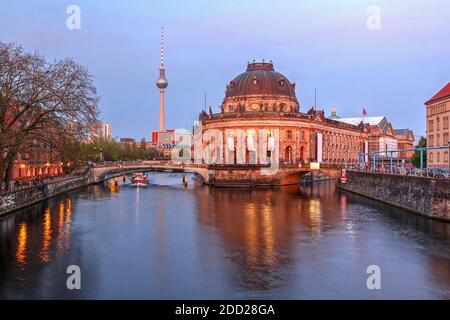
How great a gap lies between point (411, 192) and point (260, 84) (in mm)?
62710

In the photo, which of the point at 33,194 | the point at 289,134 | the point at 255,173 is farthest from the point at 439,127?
the point at 33,194

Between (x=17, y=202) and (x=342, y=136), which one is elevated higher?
(x=342, y=136)

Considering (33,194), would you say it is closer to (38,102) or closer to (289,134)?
(38,102)

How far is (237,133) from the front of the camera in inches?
3750

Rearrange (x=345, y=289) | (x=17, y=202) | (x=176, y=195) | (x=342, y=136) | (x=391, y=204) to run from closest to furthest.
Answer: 1. (x=345, y=289)
2. (x=17, y=202)
3. (x=391, y=204)
4. (x=176, y=195)
5. (x=342, y=136)

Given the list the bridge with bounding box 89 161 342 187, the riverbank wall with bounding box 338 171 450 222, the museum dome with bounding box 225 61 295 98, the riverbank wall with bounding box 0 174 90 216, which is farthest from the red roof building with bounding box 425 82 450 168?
the riverbank wall with bounding box 0 174 90 216

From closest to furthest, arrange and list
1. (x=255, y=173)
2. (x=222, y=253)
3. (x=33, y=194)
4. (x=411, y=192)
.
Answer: (x=222, y=253) < (x=411, y=192) < (x=33, y=194) < (x=255, y=173)

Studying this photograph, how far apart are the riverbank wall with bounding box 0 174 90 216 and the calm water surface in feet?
4.27

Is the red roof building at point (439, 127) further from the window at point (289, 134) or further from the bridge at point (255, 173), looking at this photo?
the window at point (289, 134)

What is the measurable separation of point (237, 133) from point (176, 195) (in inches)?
1214

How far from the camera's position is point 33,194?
5291cm

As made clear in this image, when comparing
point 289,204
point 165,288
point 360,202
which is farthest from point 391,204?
point 165,288

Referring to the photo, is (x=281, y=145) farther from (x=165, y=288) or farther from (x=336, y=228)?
(x=165, y=288)

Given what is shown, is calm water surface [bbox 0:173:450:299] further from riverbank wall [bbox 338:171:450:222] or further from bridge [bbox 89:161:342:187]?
bridge [bbox 89:161:342:187]
